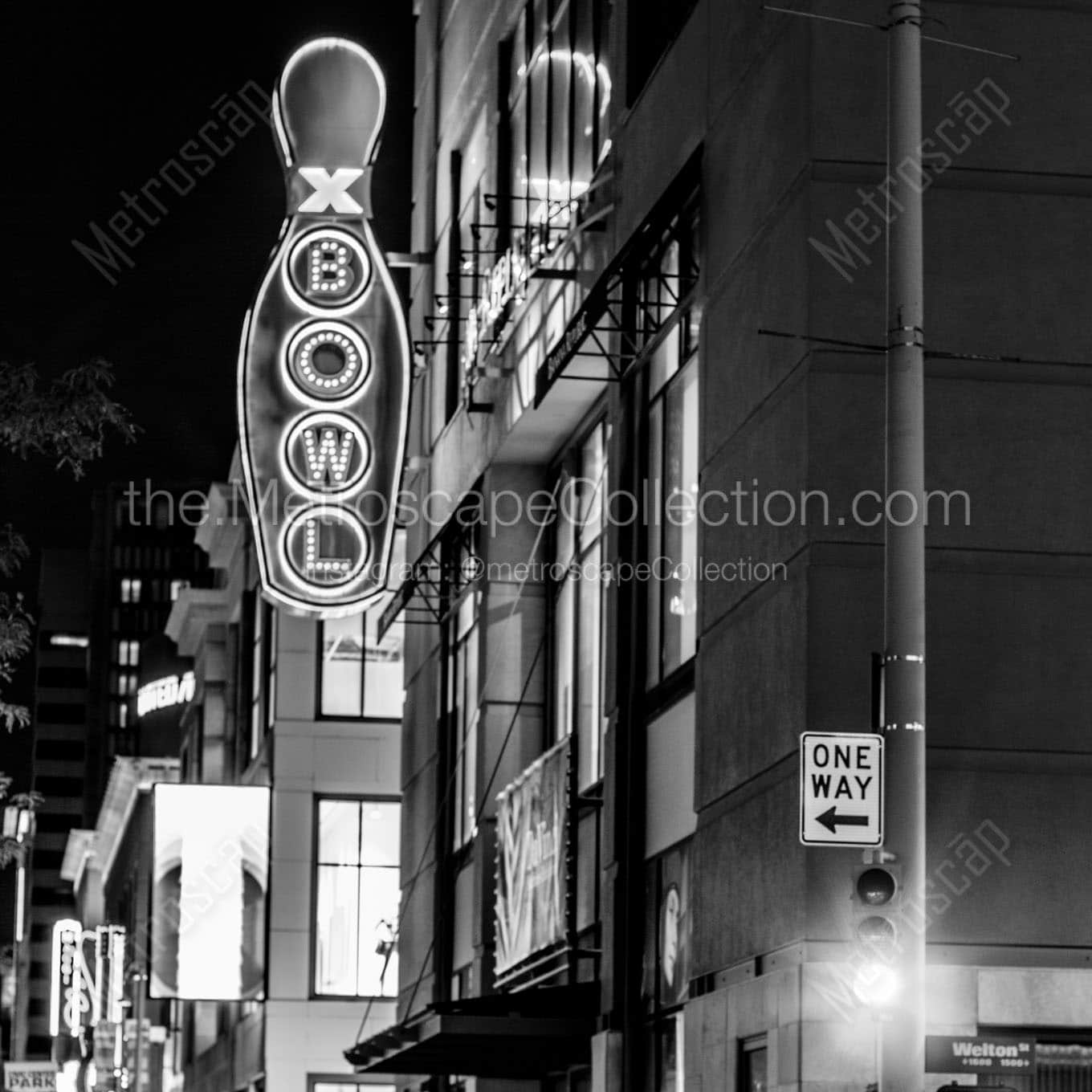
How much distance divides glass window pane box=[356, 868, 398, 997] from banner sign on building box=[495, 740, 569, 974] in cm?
2344

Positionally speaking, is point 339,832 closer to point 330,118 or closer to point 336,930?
point 336,930

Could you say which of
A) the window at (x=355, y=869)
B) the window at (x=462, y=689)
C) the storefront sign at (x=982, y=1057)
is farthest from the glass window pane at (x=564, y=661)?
the window at (x=355, y=869)

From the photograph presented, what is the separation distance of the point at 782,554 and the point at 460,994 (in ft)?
55.8

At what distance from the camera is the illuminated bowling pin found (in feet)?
100

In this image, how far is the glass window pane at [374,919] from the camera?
172 ft

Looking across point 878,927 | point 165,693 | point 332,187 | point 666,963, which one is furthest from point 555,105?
point 165,693

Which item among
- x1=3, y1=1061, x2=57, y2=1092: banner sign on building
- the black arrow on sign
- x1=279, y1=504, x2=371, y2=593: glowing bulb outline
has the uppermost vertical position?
x1=279, y1=504, x2=371, y2=593: glowing bulb outline

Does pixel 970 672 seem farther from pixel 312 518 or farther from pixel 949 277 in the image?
pixel 312 518

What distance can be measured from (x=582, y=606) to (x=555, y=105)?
6.48 m

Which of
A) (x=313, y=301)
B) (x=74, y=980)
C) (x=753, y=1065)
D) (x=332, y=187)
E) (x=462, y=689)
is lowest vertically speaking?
(x=74, y=980)

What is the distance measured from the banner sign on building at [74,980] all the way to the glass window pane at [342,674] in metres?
41.6

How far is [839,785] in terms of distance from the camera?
14.1m

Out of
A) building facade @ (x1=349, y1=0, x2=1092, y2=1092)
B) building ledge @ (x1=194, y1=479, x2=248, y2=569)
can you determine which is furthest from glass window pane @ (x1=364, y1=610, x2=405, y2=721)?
building facade @ (x1=349, y1=0, x2=1092, y2=1092)

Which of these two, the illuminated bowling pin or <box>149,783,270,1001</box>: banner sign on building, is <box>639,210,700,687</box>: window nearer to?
the illuminated bowling pin
